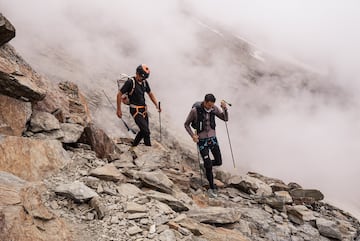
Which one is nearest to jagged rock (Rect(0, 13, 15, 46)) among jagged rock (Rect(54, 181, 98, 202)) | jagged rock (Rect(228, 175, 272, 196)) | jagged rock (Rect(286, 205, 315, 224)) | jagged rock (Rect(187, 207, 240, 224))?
jagged rock (Rect(54, 181, 98, 202))

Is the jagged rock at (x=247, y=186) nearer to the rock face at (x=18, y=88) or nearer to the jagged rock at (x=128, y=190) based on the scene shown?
the jagged rock at (x=128, y=190)

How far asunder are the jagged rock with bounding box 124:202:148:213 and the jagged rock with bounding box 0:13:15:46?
546cm

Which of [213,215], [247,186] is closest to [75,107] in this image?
[247,186]

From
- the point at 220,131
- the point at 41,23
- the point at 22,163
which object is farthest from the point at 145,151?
the point at 220,131

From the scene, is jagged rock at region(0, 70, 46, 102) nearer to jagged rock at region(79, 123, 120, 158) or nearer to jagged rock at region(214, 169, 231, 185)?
jagged rock at region(79, 123, 120, 158)

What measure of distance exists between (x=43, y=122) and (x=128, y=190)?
309 centimetres

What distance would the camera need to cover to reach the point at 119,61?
1388 inches

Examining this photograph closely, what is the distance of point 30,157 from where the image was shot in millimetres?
6367

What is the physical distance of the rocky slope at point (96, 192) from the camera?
4.82 meters

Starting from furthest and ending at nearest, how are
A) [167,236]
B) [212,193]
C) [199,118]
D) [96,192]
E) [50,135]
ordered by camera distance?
[212,193]
[199,118]
[50,135]
[96,192]
[167,236]

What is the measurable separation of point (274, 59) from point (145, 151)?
52413 mm

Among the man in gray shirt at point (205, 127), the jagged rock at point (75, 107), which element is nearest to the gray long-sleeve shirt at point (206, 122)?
the man in gray shirt at point (205, 127)

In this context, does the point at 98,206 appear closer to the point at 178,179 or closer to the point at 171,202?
the point at 171,202

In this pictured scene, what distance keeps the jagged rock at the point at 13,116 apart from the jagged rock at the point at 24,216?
2.28 m
